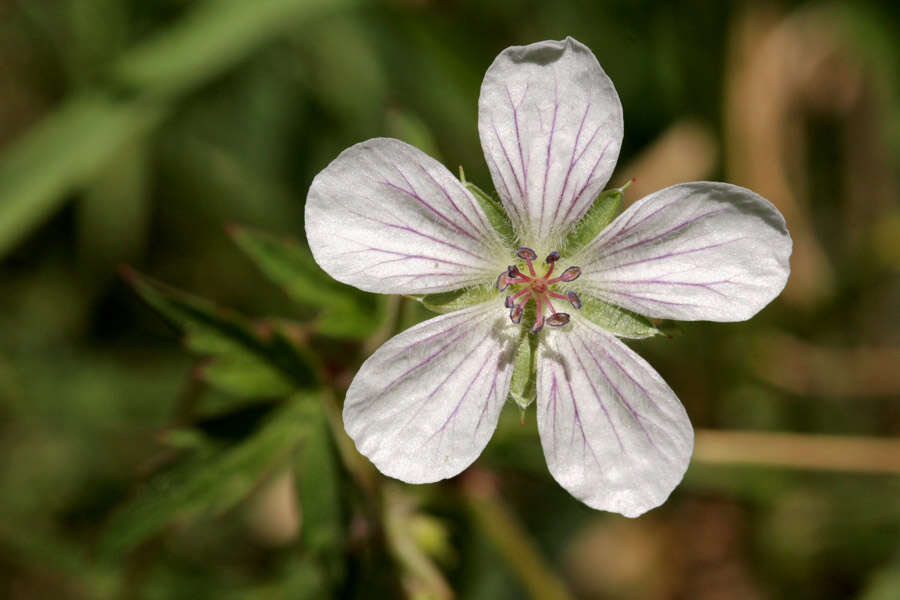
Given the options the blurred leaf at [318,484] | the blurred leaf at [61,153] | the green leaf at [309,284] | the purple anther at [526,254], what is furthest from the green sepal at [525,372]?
the blurred leaf at [61,153]

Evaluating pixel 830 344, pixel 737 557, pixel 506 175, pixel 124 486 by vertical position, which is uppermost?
pixel 506 175

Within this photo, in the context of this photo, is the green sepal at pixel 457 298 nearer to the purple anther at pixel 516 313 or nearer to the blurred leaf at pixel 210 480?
the purple anther at pixel 516 313

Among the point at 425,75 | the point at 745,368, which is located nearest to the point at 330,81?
the point at 425,75

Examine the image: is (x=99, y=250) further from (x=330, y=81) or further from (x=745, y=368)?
(x=745, y=368)

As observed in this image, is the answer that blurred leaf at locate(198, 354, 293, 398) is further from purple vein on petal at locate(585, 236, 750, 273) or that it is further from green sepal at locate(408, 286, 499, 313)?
purple vein on petal at locate(585, 236, 750, 273)

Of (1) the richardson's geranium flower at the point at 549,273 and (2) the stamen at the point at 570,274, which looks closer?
(1) the richardson's geranium flower at the point at 549,273
